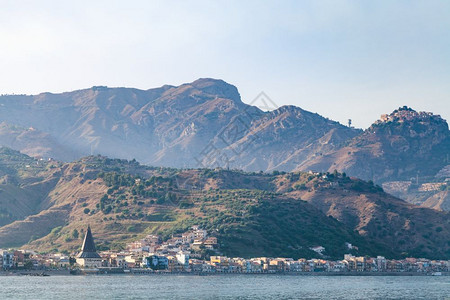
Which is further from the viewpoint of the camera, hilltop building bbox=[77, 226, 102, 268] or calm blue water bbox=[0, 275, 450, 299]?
hilltop building bbox=[77, 226, 102, 268]

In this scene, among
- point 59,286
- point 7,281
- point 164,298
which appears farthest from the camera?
point 7,281

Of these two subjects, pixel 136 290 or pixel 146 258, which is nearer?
pixel 136 290

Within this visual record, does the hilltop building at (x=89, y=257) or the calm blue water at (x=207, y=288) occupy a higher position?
the hilltop building at (x=89, y=257)

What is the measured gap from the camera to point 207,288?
14212 cm

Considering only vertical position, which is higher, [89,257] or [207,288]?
[89,257]

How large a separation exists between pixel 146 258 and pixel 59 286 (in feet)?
167

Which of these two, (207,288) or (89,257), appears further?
(89,257)

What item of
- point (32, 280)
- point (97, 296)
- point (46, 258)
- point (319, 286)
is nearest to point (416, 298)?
point (319, 286)

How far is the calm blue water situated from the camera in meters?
126

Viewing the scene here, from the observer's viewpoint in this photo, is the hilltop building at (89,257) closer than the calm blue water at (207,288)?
No

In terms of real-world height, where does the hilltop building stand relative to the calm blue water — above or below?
above

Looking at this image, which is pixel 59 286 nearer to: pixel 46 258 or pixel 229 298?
pixel 229 298

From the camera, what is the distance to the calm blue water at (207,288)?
12625 centimetres

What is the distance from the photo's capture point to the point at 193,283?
155 metres
